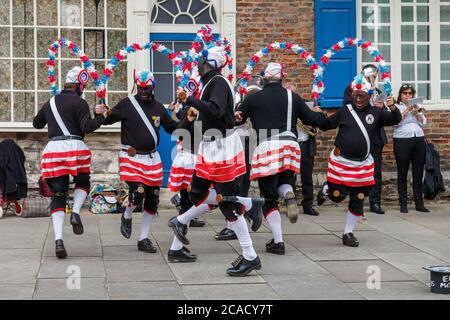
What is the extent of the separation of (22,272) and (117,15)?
5.68 meters

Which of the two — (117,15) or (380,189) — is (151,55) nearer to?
(117,15)

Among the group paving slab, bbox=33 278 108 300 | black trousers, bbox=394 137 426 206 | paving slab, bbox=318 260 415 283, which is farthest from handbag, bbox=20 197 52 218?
black trousers, bbox=394 137 426 206

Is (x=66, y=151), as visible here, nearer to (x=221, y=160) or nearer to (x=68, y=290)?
(x=221, y=160)

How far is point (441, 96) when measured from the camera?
1402cm

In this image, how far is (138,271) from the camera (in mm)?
8422

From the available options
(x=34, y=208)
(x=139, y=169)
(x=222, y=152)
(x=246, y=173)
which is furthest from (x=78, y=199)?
(x=34, y=208)

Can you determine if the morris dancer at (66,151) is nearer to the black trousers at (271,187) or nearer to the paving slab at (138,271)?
the paving slab at (138,271)

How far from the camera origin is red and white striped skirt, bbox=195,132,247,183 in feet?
27.2

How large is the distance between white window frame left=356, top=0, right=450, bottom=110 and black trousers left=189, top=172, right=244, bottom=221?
584 centimetres

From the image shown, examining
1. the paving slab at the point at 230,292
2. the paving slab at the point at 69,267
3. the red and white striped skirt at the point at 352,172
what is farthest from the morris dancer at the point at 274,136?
the paving slab at the point at 69,267

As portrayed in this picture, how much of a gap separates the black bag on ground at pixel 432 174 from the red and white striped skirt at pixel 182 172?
4496 mm

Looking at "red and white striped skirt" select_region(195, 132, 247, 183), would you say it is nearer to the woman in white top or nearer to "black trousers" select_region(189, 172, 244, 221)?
"black trousers" select_region(189, 172, 244, 221)

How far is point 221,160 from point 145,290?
148 cm

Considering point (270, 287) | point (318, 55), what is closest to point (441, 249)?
point (270, 287)
